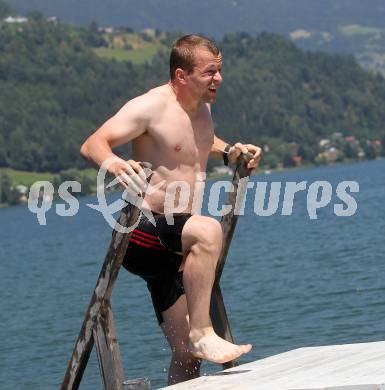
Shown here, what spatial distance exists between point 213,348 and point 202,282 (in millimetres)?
409

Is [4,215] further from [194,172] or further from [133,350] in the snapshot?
[194,172]

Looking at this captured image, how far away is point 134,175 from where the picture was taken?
7.89 m

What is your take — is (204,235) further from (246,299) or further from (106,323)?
(246,299)

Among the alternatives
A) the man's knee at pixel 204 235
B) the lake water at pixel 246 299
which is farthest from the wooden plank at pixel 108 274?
the lake water at pixel 246 299

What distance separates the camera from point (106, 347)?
26.1 ft

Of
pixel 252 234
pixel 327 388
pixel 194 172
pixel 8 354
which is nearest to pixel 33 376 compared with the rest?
pixel 8 354

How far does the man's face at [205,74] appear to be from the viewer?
843cm

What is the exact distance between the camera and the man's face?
8.43 meters

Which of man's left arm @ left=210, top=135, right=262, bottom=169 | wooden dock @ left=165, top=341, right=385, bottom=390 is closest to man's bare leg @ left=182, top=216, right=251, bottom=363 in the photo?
wooden dock @ left=165, top=341, right=385, bottom=390

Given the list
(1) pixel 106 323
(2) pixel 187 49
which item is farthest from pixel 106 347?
(2) pixel 187 49

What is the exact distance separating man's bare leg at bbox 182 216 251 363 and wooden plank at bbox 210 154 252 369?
2.19ft

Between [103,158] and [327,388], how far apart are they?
7.19 feet

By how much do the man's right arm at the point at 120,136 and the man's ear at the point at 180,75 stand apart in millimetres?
210

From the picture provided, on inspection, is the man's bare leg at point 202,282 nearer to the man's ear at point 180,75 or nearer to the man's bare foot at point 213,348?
the man's bare foot at point 213,348
